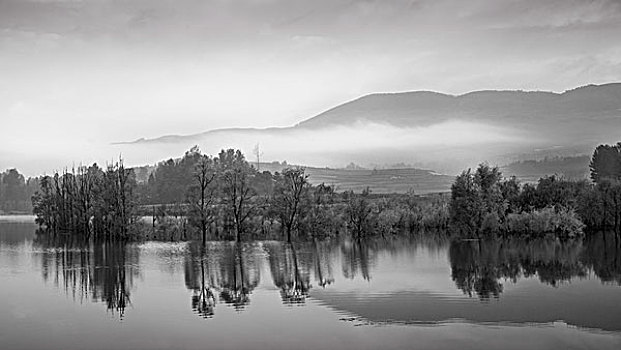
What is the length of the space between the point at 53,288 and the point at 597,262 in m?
34.7

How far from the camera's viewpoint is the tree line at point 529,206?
219 feet

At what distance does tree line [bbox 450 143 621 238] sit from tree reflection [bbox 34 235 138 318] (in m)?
34.6

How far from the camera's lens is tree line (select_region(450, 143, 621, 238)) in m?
66.9

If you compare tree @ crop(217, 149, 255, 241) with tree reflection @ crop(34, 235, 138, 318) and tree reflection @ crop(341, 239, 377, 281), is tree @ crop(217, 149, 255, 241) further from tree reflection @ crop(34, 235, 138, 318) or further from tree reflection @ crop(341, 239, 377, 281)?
tree reflection @ crop(341, 239, 377, 281)

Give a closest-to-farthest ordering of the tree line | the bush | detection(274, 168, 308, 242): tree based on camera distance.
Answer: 1. the bush
2. the tree line
3. detection(274, 168, 308, 242): tree

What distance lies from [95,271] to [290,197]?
112 ft

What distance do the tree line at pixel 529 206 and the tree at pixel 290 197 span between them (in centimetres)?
1749

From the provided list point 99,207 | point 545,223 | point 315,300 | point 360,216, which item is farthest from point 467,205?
point 99,207

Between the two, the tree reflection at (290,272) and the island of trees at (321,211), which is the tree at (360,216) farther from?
the tree reflection at (290,272)

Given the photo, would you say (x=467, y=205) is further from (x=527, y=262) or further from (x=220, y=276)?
(x=220, y=276)

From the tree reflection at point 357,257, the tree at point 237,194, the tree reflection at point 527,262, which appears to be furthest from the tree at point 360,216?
the tree reflection at point 527,262

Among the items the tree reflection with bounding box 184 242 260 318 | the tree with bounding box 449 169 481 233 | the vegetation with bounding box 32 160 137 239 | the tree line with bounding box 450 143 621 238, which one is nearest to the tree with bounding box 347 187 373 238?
the tree line with bounding box 450 143 621 238

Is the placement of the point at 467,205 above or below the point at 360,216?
above

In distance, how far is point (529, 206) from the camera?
74.3 m
